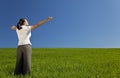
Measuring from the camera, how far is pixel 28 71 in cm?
1396

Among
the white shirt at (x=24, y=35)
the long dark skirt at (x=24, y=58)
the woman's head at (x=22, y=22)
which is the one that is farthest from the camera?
the woman's head at (x=22, y=22)

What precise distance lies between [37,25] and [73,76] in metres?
2.84

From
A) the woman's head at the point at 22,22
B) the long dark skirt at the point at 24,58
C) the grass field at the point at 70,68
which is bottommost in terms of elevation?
the grass field at the point at 70,68

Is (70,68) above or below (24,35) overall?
below

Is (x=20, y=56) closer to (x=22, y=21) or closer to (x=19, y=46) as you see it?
(x=19, y=46)

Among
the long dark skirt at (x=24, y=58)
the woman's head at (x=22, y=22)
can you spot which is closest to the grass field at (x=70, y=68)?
the long dark skirt at (x=24, y=58)

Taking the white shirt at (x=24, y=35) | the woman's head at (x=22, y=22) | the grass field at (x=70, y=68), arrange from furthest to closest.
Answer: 1. the grass field at (x=70, y=68)
2. the woman's head at (x=22, y=22)
3. the white shirt at (x=24, y=35)

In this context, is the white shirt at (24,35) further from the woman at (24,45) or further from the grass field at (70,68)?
the grass field at (70,68)

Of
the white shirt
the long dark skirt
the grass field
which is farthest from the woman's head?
the grass field

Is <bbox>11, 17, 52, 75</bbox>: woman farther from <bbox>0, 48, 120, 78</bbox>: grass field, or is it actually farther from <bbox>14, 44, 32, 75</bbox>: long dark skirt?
<bbox>0, 48, 120, 78</bbox>: grass field

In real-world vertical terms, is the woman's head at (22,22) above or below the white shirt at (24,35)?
above

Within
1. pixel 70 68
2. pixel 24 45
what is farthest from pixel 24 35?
pixel 70 68

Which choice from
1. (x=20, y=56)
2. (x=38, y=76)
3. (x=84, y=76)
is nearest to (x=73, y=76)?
(x=84, y=76)

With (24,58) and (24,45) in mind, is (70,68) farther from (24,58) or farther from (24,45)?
(24,45)
